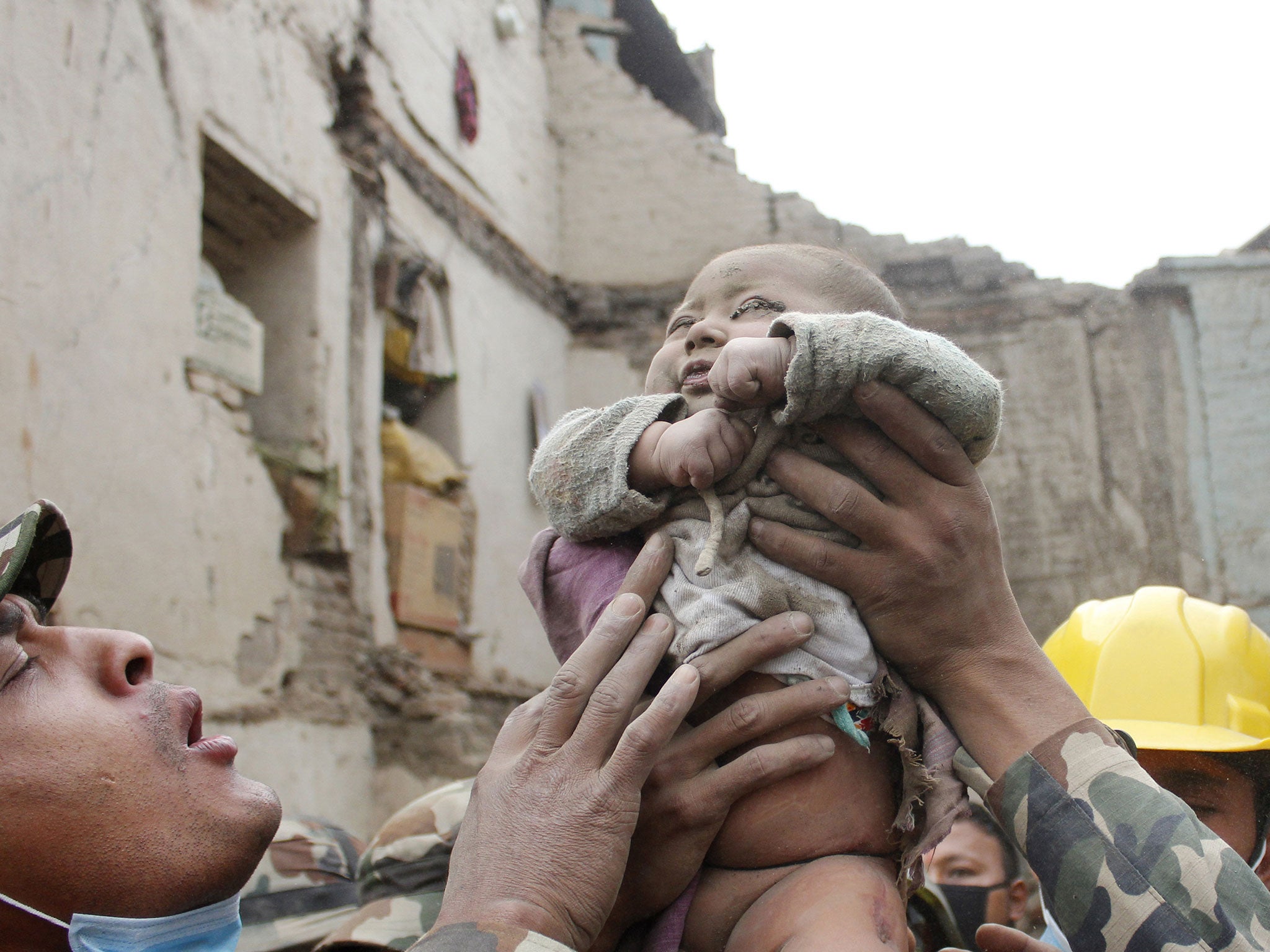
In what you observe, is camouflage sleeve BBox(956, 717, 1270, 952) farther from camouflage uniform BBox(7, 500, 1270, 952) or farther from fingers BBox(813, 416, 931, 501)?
fingers BBox(813, 416, 931, 501)

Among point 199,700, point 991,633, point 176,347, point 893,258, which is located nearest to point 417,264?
point 176,347

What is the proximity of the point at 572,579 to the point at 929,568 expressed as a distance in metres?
0.64

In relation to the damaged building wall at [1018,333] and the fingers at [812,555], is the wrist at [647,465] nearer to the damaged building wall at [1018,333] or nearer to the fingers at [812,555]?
the fingers at [812,555]

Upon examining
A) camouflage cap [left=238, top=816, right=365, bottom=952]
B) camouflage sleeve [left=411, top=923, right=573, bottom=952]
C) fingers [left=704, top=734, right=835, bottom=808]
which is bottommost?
camouflage cap [left=238, top=816, right=365, bottom=952]

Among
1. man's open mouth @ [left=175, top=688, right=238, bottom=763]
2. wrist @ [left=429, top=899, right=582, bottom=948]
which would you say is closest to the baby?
wrist @ [left=429, top=899, right=582, bottom=948]

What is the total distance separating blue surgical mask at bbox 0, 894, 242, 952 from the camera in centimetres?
143

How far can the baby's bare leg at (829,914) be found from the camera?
1.33m

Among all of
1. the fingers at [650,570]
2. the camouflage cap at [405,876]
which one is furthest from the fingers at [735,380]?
the camouflage cap at [405,876]

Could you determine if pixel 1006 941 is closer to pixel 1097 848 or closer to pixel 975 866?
pixel 1097 848

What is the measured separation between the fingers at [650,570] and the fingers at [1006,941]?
1.07 metres

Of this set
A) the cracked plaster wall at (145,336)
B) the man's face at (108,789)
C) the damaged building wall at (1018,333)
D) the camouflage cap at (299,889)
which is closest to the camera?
the man's face at (108,789)

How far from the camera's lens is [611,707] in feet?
4.91

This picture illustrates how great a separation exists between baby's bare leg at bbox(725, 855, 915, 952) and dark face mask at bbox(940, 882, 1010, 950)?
1739 millimetres

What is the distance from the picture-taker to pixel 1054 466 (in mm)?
8391
